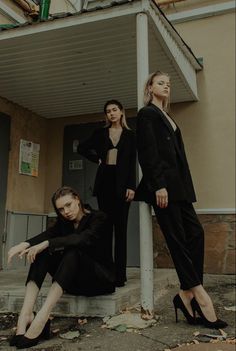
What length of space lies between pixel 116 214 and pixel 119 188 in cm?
27

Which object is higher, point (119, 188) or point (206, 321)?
point (119, 188)

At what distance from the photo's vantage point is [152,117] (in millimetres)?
3078

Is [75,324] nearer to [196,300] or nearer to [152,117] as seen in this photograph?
[196,300]

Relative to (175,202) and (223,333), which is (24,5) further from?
(223,333)

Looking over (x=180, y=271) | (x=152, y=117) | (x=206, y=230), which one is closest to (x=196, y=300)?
(x=180, y=271)

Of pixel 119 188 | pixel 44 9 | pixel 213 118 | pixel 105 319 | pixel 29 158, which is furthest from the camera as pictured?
pixel 29 158

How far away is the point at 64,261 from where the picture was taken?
2799 mm

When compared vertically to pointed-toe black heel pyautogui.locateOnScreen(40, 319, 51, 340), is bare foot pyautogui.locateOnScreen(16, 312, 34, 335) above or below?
above

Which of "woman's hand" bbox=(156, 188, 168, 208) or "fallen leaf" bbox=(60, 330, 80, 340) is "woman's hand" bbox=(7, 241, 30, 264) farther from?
"woman's hand" bbox=(156, 188, 168, 208)

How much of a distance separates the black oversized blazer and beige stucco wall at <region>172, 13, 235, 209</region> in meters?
2.92

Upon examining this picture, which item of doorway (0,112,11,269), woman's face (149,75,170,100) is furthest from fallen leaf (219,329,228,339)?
doorway (0,112,11,269)

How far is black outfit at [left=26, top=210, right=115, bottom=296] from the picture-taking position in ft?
9.27

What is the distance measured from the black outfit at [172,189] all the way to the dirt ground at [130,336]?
0.35 meters

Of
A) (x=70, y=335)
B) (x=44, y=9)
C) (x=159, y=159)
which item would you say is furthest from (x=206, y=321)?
(x=44, y=9)
